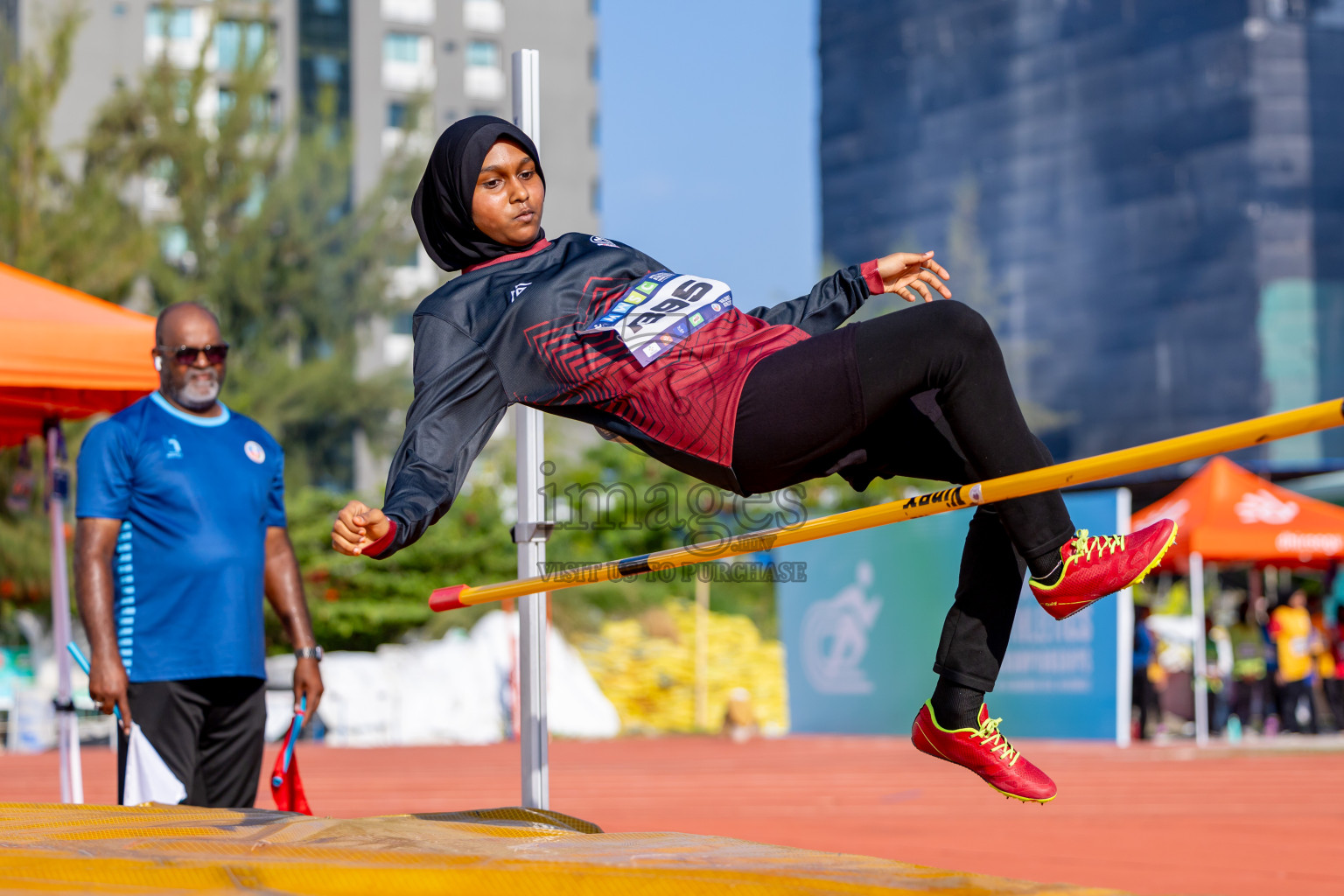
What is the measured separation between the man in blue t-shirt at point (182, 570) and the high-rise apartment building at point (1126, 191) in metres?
31.4

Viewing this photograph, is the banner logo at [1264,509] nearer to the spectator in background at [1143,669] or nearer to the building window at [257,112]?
A: the spectator in background at [1143,669]

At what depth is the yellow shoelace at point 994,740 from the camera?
2.64m

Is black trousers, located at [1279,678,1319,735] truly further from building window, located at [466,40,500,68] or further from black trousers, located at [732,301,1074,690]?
building window, located at [466,40,500,68]

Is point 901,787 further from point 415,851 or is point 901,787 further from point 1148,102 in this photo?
point 1148,102

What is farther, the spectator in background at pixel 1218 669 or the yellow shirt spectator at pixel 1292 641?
the spectator in background at pixel 1218 669

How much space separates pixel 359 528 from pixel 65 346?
2561 mm

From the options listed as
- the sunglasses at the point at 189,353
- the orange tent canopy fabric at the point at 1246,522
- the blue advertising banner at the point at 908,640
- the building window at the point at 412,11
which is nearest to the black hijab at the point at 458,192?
the sunglasses at the point at 189,353

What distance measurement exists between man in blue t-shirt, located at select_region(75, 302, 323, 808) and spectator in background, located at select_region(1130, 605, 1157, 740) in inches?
389

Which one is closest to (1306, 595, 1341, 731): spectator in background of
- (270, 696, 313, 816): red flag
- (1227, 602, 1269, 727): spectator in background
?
(1227, 602, 1269, 727): spectator in background

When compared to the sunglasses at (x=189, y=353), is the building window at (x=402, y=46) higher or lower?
higher

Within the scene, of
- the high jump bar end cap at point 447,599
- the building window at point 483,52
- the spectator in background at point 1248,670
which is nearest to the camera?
the high jump bar end cap at point 447,599

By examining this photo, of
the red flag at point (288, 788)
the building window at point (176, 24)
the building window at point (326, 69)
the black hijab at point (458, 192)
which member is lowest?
the red flag at point (288, 788)

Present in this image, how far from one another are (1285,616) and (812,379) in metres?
11.7

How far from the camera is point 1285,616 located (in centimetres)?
1274
